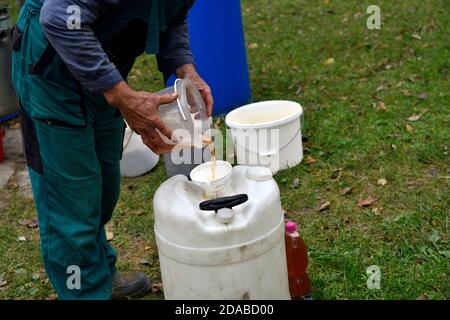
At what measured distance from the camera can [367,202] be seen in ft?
13.0

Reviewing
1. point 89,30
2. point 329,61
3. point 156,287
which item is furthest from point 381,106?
point 89,30

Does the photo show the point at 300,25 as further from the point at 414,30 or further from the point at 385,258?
the point at 385,258

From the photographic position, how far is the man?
2320 mm

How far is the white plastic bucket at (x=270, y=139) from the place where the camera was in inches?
172

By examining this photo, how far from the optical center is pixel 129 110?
241 cm

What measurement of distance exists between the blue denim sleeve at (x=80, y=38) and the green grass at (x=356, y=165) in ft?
5.12

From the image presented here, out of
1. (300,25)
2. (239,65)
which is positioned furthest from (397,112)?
(300,25)

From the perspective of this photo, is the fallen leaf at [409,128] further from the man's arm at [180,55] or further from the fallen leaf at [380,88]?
the man's arm at [180,55]

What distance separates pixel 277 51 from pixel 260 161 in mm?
2753

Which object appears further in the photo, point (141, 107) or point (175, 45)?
point (175, 45)

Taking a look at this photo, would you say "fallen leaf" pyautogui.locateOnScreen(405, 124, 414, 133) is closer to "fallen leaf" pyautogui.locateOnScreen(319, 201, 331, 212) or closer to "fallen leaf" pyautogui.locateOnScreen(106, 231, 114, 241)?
"fallen leaf" pyautogui.locateOnScreen(319, 201, 331, 212)

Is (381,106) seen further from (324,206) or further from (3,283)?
(3,283)

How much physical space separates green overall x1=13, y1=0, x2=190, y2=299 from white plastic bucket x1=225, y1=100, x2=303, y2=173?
1.56 metres

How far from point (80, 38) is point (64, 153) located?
521 millimetres
